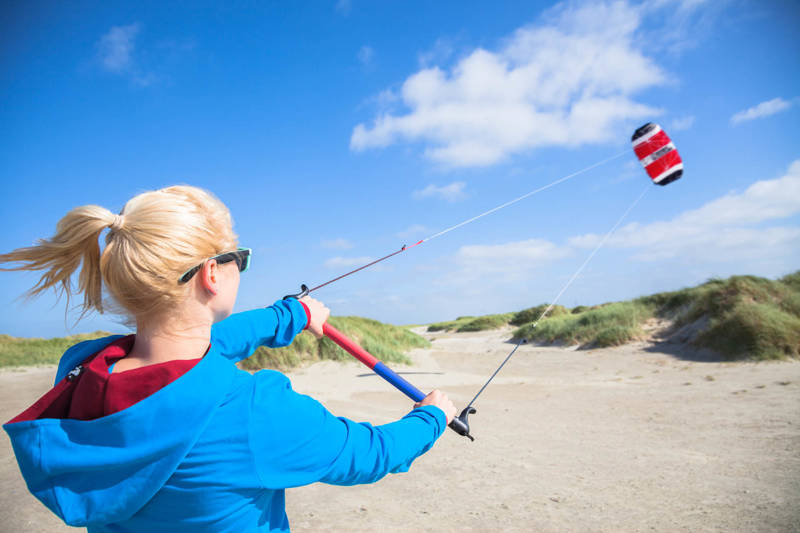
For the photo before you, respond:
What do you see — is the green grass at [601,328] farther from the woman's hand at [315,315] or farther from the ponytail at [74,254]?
the ponytail at [74,254]

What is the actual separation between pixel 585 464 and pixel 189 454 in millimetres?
4193

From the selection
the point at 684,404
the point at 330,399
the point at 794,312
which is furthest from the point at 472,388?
the point at 794,312

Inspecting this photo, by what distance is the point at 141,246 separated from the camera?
1.12 meters

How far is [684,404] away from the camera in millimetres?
6648

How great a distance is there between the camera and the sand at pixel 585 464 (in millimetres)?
3191

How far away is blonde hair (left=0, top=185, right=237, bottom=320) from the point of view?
44.4 inches

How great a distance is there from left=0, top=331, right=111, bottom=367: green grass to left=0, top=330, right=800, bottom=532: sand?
13.5 ft

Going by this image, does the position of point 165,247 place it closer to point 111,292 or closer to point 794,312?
point 111,292

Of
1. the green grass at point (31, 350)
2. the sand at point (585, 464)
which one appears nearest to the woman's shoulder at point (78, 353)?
the sand at point (585, 464)

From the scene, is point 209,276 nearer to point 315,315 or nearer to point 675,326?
point 315,315

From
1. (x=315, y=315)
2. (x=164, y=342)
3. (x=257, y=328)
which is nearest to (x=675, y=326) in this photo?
(x=315, y=315)

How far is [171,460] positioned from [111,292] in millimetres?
468

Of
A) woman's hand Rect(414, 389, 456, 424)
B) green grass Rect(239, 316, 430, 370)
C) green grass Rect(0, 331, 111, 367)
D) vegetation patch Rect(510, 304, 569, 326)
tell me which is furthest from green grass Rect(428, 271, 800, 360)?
green grass Rect(0, 331, 111, 367)

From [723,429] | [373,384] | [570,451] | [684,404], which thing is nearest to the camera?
[570,451]
